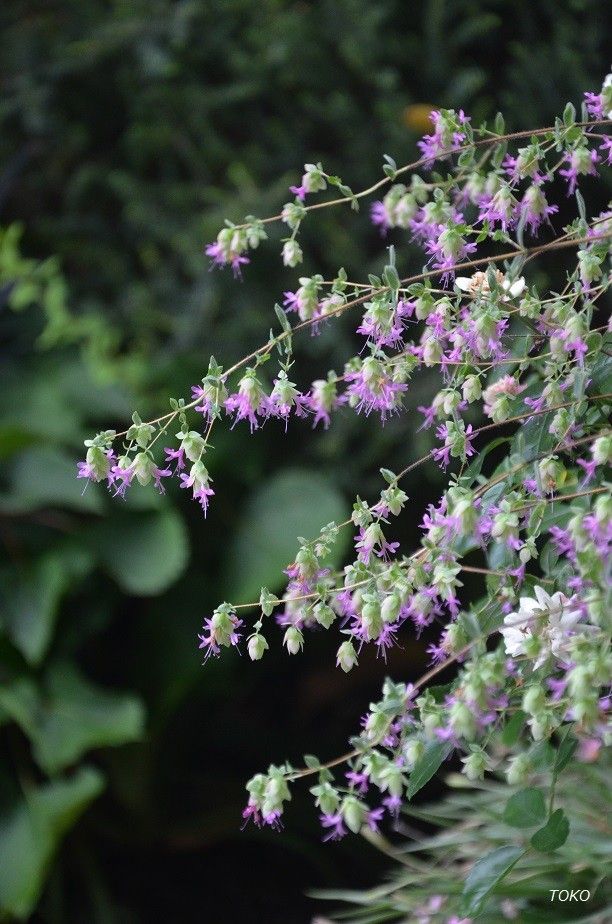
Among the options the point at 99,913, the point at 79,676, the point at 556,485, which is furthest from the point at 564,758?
the point at 99,913

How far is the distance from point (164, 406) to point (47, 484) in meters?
0.39

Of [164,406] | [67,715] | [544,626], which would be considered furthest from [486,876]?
[164,406]

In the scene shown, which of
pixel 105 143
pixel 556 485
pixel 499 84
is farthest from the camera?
pixel 105 143

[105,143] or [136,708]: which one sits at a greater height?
[105,143]

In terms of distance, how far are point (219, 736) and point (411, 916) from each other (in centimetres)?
84

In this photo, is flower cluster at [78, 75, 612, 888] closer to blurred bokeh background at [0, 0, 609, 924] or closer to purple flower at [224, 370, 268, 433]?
purple flower at [224, 370, 268, 433]

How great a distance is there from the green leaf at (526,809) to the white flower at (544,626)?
0.09 m

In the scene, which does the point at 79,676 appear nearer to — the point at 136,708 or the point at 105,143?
the point at 136,708

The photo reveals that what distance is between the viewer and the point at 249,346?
173cm

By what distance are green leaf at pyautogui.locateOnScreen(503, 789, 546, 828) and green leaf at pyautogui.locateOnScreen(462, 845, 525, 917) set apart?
0.02 metres

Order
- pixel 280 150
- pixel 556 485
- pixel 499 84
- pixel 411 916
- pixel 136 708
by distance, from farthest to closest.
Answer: pixel 280 150, pixel 499 84, pixel 136 708, pixel 411 916, pixel 556 485

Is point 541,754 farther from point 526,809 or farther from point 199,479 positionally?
point 199,479

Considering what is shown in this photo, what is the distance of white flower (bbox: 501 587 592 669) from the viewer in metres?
0.48

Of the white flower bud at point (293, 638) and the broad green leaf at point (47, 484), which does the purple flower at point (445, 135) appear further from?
the broad green leaf at point (47, 484)
